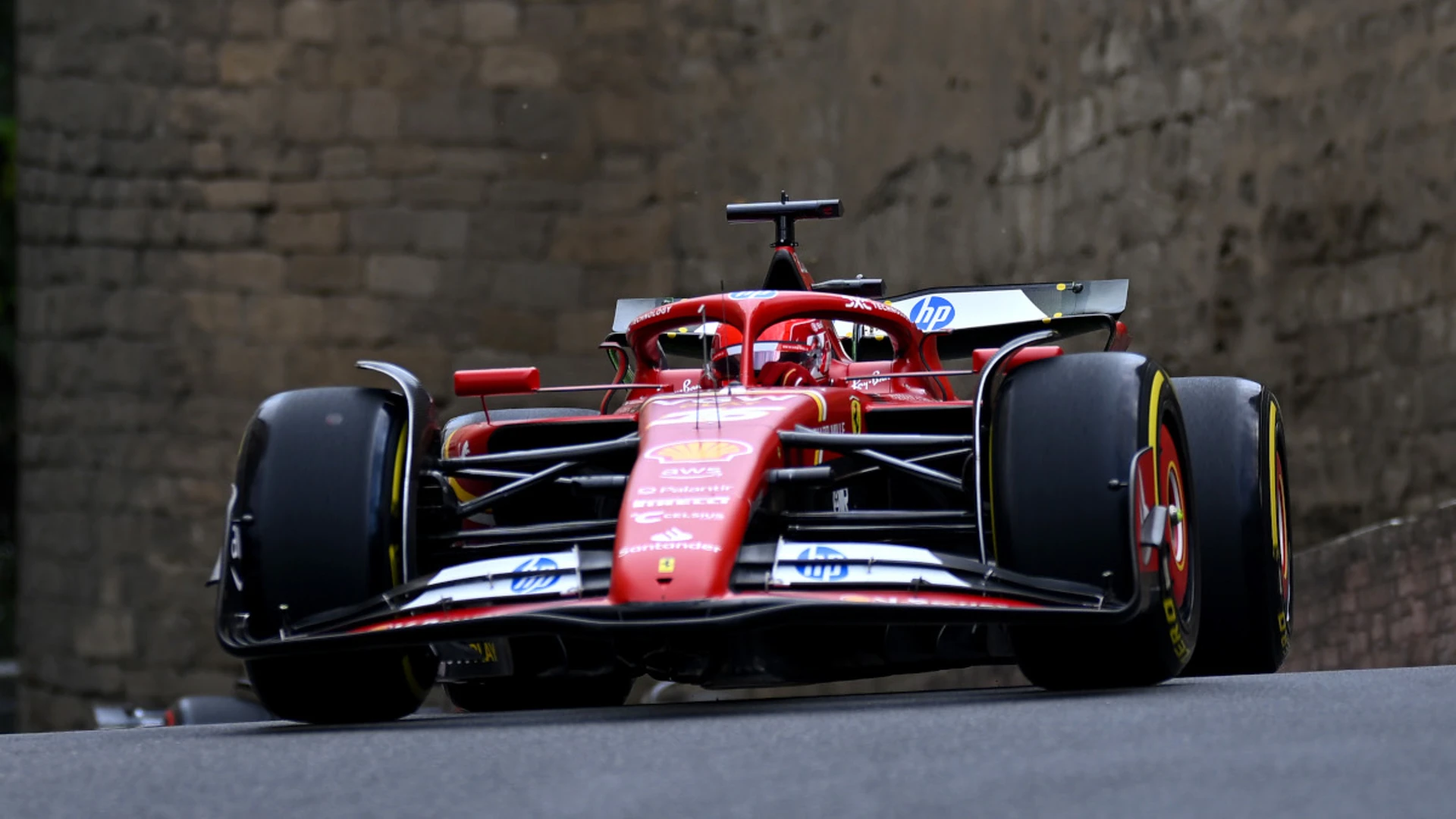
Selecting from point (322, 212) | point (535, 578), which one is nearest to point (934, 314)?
point (535, 578)

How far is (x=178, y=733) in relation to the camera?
6.15 m

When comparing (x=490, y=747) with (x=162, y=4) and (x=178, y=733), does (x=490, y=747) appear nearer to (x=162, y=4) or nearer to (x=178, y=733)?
(x=178, y=733)

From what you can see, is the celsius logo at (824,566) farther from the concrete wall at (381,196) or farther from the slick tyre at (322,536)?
the concrete wall at (381,196)

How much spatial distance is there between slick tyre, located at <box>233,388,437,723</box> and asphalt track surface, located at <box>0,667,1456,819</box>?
403mm

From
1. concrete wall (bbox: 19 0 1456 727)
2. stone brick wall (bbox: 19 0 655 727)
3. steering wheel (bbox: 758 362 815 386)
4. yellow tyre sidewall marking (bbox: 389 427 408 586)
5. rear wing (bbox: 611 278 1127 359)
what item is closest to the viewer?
yellow tyre sidewall marking (bbox: 389 427 408 586)

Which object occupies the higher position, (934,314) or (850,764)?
(934,314)

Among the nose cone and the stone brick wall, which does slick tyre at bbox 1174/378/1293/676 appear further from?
the stone brick wall

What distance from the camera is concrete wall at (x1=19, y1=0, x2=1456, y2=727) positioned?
14.8m

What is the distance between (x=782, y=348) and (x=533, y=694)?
1603 mm

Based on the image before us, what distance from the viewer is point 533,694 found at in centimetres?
809

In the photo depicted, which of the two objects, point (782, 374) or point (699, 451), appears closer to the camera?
point (699, 451)

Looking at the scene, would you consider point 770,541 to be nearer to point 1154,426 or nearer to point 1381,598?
point 1154,426

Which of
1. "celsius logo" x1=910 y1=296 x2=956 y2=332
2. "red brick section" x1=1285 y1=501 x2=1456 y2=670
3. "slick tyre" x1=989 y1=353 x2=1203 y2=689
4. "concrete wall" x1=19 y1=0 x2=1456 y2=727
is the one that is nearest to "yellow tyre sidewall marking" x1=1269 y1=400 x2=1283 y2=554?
"slick tyre" x1=989 y1=353 x2=1203 y2=689

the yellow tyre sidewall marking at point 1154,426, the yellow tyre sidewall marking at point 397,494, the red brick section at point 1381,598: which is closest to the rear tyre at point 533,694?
the yellow tyre sidewall marking at point 397,494
